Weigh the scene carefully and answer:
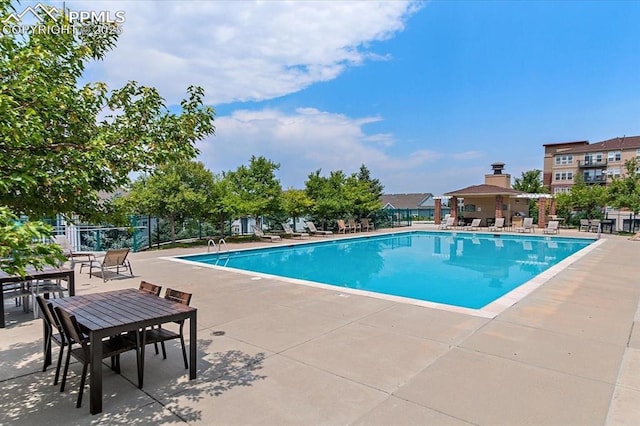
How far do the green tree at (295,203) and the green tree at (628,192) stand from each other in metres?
20.1

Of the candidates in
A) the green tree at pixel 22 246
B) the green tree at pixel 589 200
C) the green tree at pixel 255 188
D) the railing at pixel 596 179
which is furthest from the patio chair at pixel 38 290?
the railing at pixel 596 179

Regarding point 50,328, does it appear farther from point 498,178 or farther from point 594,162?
point 594,162

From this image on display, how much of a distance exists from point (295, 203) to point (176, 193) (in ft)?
25.0

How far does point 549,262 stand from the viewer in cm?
1472

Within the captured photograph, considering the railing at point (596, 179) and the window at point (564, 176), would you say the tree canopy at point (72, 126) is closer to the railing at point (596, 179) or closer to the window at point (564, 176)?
the railing at point (596, 179)

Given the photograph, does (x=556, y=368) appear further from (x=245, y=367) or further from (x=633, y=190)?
(x=633, y=190)

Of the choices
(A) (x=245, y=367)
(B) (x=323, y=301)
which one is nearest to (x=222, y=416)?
(A) (x=245, y=367)

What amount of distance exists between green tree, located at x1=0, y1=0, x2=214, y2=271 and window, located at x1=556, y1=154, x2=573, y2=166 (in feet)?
215

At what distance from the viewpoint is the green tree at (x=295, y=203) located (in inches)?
851

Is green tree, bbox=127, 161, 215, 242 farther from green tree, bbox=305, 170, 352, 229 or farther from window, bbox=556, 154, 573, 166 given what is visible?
window, bbox=556, 154, 573, 166

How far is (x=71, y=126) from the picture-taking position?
10.2ft

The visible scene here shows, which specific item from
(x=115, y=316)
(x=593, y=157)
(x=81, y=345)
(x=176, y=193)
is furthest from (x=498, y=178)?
(x=81, y=345)

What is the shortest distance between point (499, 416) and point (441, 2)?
49.6 feet

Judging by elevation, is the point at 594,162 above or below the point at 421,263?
above
